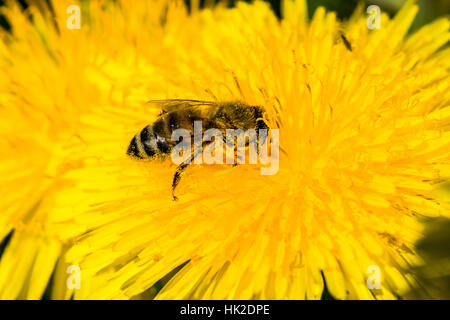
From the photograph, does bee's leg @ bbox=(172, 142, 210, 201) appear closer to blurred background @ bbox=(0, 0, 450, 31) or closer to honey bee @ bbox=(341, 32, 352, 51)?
honey bee @ bbox=(341, 32, 352, 51)

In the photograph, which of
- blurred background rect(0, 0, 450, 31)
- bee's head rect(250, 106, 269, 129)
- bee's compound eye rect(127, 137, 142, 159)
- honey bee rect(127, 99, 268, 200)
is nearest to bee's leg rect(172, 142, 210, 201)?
honey bee rect(127, 99, 268, 200)

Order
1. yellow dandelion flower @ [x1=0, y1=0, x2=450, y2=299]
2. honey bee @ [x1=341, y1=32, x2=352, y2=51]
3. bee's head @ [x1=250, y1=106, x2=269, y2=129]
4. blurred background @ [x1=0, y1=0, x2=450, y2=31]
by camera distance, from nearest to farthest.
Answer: yellow dandelion flower @ [x1=0, y1=0, x2=450, y2=299] → bee's head @ [x1=250, y1=106, x2=269, y2=129] → honey bee @ [x1=341, y1=32, x2=352, y2=51] → blurred background @ [x1=0, y1=0, x2=450, y2=31]

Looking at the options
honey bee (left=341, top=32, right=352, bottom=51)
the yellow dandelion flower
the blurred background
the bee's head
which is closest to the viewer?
the yellow dandelion flower

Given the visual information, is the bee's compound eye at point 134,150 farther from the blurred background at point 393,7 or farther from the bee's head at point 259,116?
the blurred background at point 393,7

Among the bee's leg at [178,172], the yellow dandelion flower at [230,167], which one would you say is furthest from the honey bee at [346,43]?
the bee's leg at [178,172]

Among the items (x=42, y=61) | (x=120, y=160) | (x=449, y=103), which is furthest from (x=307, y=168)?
(x=42, y=61)

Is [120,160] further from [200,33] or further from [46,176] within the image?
[200,33]

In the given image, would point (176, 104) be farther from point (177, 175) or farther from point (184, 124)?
point (177, 175)

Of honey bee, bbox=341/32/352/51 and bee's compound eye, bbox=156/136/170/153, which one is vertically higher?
honey bee, bbox=341/32/352/51
